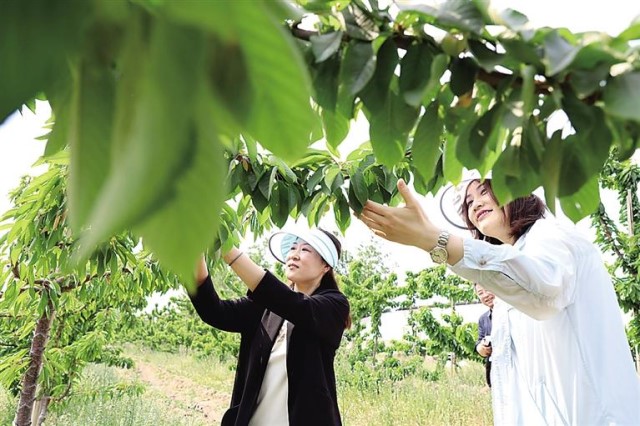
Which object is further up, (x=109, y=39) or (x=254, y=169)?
(x=254, y=169)

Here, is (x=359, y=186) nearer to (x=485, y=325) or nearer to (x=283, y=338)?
(x=283, y=338)

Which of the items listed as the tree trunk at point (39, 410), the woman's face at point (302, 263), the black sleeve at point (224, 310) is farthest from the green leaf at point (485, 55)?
the tree trunk at point (39, 410)

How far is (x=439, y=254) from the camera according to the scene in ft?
3.84

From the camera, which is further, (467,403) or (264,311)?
(467,403)

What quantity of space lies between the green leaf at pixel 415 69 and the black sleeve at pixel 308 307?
150cm

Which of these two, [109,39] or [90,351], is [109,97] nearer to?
[109,39]

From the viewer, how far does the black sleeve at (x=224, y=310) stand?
2102mm

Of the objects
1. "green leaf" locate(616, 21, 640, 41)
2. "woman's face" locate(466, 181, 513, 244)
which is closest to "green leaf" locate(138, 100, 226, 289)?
"green leaf" locate(616, 21, 640, 41)

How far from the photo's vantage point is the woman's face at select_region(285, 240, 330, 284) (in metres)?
2.26

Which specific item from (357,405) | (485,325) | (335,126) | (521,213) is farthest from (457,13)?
(357,405)

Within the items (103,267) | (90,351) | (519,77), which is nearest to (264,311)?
(103,267)

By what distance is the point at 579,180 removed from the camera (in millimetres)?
379

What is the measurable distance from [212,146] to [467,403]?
8548mm

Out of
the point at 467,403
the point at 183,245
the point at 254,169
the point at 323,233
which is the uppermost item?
the point at 467,403
